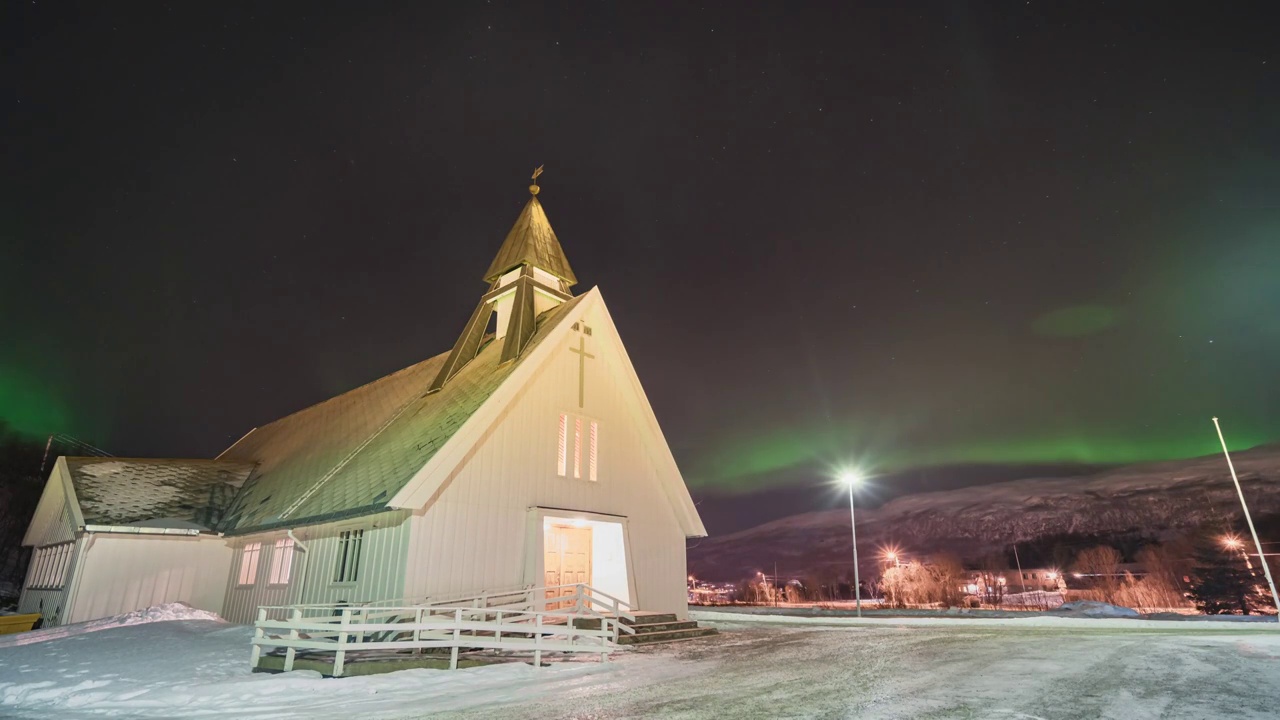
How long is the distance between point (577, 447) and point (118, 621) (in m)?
13.5

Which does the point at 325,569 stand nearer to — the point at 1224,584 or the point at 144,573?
the point at 144,573

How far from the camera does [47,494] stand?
25.1 m

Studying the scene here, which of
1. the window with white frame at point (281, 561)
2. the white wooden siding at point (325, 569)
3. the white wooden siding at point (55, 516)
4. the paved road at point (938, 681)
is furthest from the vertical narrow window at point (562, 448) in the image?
the white wooden siding at point (55, 516)

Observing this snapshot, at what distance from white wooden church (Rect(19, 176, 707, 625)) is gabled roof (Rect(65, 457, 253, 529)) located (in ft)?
0.30

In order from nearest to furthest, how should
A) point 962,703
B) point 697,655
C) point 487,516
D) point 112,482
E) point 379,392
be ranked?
point 962,703 < point 697,655 < point 487,516 < point 112,482 < point 379,392

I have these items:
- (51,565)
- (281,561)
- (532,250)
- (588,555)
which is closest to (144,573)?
(51,565)

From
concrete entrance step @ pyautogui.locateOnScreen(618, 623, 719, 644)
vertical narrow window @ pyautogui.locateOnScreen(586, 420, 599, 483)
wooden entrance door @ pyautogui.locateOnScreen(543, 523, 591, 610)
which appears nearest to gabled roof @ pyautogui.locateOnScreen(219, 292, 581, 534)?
vertical narrow window @ pyautogui.locateOnScreen(586, 420, 599, 483)

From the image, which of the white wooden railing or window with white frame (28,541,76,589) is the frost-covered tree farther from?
window with white frame (28,541,76,589)

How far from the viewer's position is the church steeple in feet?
69.3

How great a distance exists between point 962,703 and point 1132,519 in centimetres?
16068

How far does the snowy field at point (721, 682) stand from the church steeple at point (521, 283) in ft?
35.9

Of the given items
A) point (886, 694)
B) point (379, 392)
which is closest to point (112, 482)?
point (379, 392)

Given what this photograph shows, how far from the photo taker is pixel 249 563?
1920 centimetres

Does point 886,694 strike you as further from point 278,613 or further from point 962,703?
point 278,613
